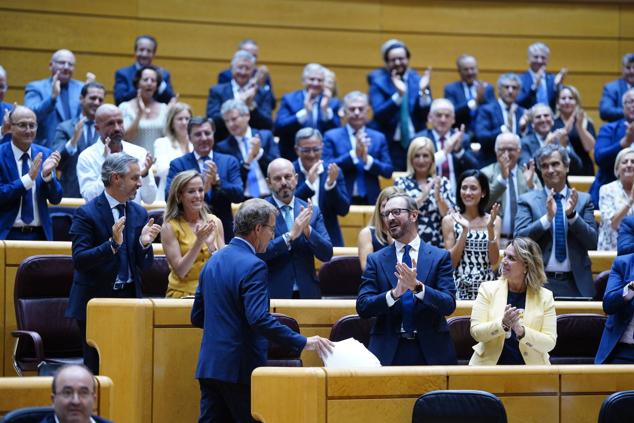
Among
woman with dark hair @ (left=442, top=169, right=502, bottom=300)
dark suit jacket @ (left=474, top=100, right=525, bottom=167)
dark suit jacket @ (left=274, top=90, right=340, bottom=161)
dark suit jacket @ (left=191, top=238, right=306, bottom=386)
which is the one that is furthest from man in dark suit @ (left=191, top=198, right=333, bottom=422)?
dark suit jacket @ (left=474, top=100, right=525, bottom=167)

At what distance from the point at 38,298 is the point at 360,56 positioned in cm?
542

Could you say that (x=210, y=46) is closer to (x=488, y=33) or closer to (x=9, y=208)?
(x=488, y=33)

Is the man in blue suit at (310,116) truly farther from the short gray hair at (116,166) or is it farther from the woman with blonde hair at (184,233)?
the short gray hair at (116,166)

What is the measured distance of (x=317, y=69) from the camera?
26.6ft

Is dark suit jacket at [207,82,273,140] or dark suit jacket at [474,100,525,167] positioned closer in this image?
dark suit jacket at [474,100,525,167]

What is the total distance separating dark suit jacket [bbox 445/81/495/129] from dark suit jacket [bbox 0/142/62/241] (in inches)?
139

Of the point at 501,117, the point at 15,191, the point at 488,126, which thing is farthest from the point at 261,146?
the point at 15,191

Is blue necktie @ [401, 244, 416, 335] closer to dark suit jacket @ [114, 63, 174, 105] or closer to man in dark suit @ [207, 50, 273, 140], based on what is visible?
man in dark suit @ [207, 50, 273, 140]

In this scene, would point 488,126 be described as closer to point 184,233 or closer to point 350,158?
point 350,158

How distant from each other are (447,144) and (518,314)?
2.69 metres

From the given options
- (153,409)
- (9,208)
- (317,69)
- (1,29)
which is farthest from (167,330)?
(1,29)

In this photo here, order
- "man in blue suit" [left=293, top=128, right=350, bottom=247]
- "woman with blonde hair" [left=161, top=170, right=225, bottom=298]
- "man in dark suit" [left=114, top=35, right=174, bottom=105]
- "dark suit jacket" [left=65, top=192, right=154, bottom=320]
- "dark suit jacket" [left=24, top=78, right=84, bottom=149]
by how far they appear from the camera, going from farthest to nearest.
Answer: "man in dark suit" [left=114, top=35, right=174, bottom=105] → "dark suit jacket" [left=24, top=78, right=84, bottom=149] → "man in blue suit" [left=293, top=128, right=350, bottom=247] → "woman with blonde hair" [left=161, top=170, right=225, bottom=298] → "dark suit jacket" [left=65, top=192, right=154, bottom=320]

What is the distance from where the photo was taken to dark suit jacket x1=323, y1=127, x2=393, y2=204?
7293 millimetres

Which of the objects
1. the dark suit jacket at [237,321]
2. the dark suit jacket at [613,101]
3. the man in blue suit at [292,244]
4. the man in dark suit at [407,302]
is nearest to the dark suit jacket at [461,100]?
the dark suit jacket at [613,101]
